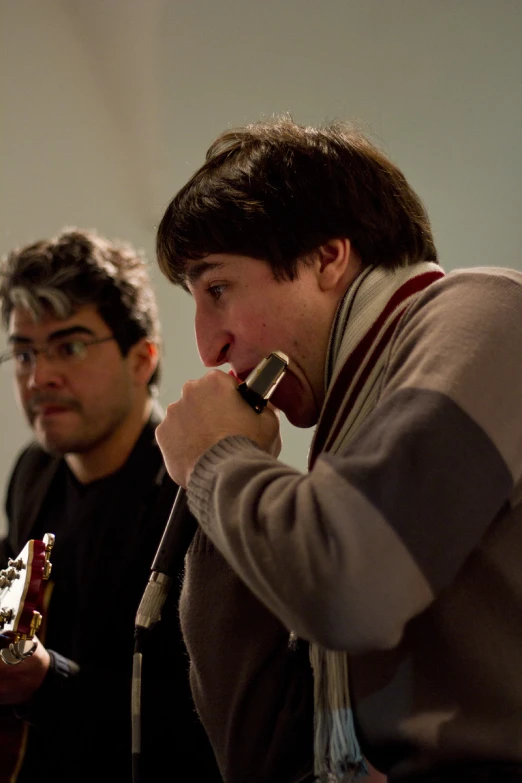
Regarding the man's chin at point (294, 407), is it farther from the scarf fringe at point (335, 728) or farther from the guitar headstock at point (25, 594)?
the guitar headstock at point (25, 594)

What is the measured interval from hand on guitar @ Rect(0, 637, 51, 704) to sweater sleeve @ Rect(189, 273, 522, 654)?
946 millimetres

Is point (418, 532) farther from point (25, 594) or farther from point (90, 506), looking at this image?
point (90, 506)

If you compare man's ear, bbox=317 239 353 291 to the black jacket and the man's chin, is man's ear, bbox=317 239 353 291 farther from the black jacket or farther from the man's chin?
the black jacket

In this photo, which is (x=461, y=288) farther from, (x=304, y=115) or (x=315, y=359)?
(x=304, y=115)

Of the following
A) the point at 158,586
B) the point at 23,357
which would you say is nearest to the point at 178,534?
the point at 158,586

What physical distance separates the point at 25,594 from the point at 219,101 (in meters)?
1.99

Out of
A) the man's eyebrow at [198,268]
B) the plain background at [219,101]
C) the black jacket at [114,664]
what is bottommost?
the black jacket at [114,664]

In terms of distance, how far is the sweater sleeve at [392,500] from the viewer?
710 millimetres

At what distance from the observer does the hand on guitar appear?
1.57 meters

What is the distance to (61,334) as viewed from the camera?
2.12 meters

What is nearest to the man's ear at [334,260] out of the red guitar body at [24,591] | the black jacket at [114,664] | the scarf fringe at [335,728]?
the scarf fringe at [335,728]

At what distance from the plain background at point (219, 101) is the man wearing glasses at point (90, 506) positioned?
2.29 ft

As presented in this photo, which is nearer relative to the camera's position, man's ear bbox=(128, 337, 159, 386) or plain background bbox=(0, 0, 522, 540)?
man's ear bbox=(128, 337, 159, 386)

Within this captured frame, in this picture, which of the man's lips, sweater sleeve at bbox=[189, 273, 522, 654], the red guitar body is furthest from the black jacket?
sweater sleeve at bbox=[189, 273, 522, 654]
